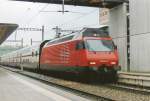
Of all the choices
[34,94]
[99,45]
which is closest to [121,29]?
[99,45]

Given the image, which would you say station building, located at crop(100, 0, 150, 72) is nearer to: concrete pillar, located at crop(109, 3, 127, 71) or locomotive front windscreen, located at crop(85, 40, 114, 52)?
concrete pillar, located at crop(109, 3, 127, 71)

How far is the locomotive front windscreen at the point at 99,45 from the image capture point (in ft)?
78.2

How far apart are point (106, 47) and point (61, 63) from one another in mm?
4743

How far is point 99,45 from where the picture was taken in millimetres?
24172

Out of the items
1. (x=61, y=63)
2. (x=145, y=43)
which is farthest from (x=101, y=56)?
(x=145, y=43)

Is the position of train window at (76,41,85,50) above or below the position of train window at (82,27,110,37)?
below

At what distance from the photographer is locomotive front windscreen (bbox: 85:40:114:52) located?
23.8m

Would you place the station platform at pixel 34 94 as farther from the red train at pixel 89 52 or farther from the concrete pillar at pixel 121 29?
the concrete pillar at pixel 121 29

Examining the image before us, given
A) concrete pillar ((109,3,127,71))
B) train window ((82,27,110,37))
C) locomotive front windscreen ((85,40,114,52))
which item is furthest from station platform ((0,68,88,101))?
concrete pillar ((109,3,127,71))

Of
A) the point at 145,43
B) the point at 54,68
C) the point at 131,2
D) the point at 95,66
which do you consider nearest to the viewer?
the point at 95,66

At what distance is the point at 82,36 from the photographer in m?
24.2

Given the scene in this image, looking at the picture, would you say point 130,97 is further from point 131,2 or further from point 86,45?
point 131,2

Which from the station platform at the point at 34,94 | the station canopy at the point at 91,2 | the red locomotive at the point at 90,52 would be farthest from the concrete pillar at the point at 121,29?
the station platform at the point at 34,94

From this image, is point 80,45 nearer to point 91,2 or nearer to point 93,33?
point 93,33
